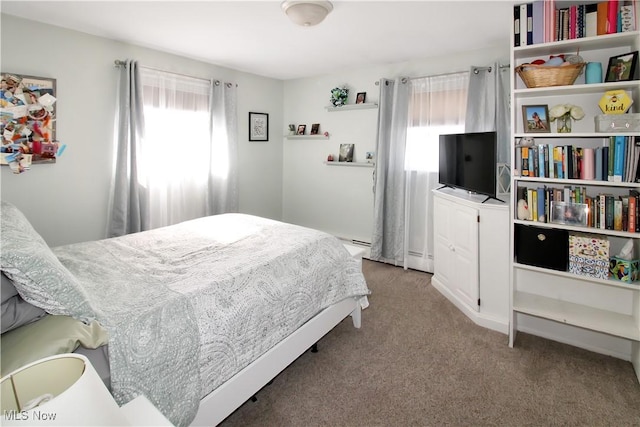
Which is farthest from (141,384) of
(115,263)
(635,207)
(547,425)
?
(635,207)

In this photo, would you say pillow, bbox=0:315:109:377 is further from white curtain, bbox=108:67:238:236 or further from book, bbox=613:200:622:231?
book, bbox=613:200:622:231

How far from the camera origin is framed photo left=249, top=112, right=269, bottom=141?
15.7 feet

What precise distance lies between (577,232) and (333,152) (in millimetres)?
3073

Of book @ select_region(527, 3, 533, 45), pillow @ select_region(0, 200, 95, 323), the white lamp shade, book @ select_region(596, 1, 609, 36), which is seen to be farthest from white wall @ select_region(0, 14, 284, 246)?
book @ select_region(596, 1, 609, 36)

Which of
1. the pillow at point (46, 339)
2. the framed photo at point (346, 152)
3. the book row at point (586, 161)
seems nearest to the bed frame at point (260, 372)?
the pillow at point (46, 339)

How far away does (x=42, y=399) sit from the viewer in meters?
0.76

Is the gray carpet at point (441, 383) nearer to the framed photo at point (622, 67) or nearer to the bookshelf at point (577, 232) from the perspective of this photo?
the bookshelf at point (577, 232)

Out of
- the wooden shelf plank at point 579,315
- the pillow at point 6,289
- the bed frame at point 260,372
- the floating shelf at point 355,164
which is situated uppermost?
the floating shelf at point 355,164

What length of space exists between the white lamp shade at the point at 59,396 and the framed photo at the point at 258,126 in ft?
13.9

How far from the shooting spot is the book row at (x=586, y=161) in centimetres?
206

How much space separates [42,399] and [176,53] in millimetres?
3768

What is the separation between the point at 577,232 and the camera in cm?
235

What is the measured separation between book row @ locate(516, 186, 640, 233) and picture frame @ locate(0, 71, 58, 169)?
12.4ft

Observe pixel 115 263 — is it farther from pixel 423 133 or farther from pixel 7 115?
pixel 423 133
